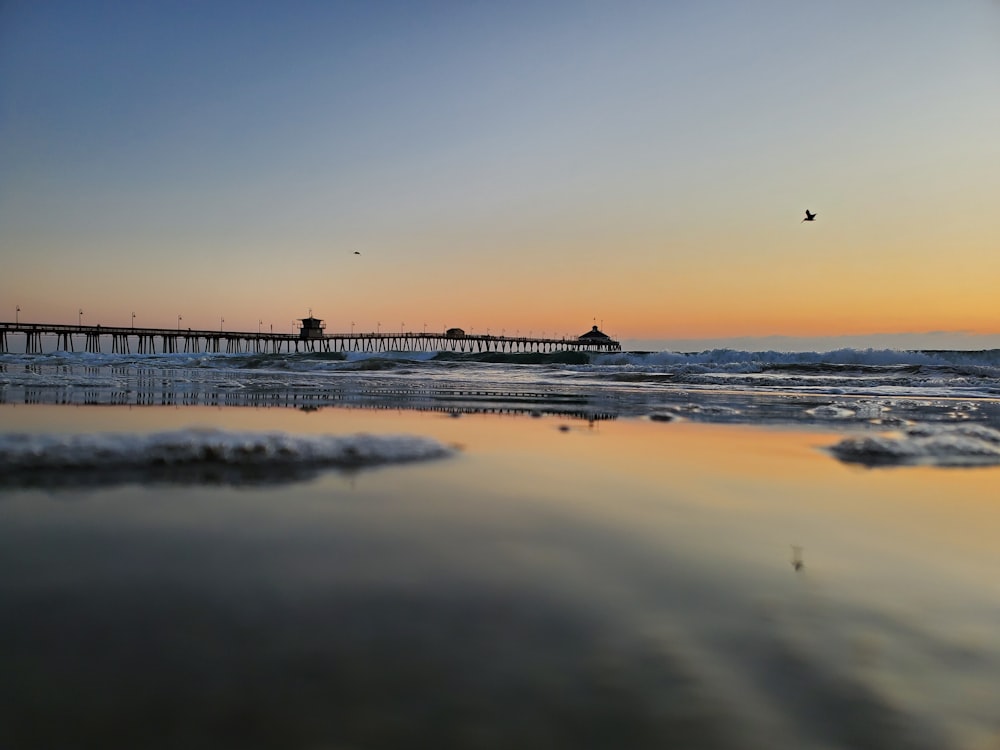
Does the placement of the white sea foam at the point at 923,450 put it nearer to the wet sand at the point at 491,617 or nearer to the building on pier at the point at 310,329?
the wet sand at the point at 491,617

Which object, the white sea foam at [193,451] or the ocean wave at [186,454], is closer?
the ocean wave at [186,454]

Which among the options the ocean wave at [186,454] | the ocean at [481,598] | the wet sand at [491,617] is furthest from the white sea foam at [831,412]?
the ocean wave at [186,454]

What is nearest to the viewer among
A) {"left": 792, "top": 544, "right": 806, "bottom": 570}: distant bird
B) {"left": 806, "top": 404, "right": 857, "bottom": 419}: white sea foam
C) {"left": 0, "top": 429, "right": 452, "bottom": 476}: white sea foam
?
{"left": 792, "top": 544, "right": 806, "bottom": 570}: distant bird

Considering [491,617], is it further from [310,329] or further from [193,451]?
[310,329]

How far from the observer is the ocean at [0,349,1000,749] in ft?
5.25

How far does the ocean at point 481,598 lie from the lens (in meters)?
1.60

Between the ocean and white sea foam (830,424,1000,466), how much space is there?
0.30 m

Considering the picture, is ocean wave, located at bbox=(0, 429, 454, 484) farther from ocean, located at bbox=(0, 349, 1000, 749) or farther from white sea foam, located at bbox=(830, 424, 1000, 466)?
white sea foam, located at bbox=(830, 424, 1000, 466)

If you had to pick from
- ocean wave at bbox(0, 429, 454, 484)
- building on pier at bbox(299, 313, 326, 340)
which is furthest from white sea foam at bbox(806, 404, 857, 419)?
building on pier at bbox(299, 313, 326, 340)

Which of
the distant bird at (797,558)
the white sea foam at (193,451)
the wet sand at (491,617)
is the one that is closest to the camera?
the wet sand at (491,617)

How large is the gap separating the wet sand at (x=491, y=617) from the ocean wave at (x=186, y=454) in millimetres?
413

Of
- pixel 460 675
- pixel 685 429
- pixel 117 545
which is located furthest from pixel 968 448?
pixel 117 545

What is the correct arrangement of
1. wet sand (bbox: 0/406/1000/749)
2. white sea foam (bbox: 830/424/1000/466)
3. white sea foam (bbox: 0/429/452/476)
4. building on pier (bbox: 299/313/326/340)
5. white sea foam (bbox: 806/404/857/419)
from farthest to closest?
building on pier (bbox: 299/313/326/340) < white sea foam (bbox: 806/404/857/419) < white sea foam (bbox: 830/424/1000/466) < white sea foam (bbox: 0/429/452/476) < wet sand (bbox: 0/406/1000/749)

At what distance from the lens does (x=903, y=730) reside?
1625 millimetres
